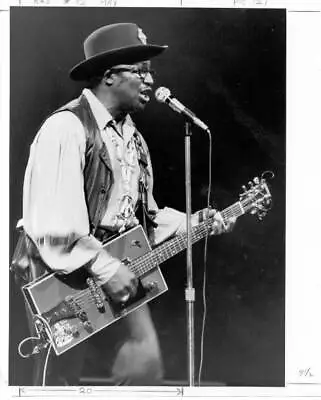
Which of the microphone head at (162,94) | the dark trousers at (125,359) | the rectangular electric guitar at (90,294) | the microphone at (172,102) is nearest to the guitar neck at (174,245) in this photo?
the rectangular electric guitar at (90,294)

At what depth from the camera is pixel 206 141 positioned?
2.90 meters

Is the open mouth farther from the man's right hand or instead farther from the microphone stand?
the man's right hand

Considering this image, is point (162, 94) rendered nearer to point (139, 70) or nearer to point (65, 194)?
point (139, 70)

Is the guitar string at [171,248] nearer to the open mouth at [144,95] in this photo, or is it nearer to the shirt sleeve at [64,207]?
the shirt sleeve at [64,207]

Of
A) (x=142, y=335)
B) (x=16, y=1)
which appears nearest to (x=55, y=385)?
(x=142, y=335)

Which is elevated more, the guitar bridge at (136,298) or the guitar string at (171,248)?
the guitar string at (171,248)

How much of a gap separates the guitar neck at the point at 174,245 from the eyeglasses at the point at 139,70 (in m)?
0.62

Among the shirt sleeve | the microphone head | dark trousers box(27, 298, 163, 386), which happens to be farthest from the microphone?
dark trousers box(27, 298, 163, 386)

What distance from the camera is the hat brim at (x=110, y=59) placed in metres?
2.83

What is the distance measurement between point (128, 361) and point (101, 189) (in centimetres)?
71

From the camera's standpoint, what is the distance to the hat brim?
111 inches

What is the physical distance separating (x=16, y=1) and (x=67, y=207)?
86 cm

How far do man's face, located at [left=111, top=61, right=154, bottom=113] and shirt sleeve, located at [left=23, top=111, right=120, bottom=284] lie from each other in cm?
20

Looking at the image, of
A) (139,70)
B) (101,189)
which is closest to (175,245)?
(101,189)
